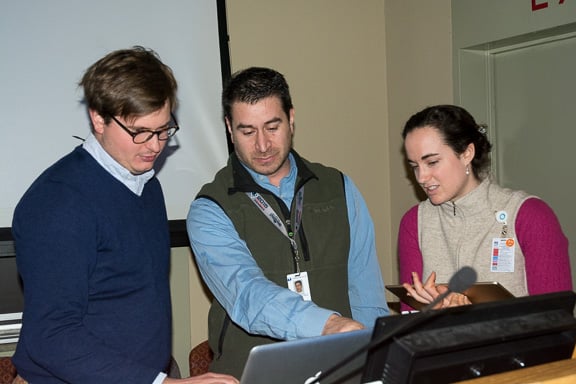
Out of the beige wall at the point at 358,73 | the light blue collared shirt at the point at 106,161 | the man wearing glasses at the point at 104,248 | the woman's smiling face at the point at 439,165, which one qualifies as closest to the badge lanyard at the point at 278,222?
the man wearing glasses at the point at 104,248

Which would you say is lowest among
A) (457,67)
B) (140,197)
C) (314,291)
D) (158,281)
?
(314,291)

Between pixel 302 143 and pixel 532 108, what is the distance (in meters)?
1.29

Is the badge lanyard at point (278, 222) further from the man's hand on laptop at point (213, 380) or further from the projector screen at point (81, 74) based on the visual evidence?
the projector screen at point (81, 74)

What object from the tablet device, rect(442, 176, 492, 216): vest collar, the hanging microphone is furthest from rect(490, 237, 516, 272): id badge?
the hanging microphone

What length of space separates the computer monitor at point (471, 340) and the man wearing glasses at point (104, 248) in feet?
1.46

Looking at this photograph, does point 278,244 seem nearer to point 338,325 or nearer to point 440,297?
point 338,325

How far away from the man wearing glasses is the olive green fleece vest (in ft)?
0.82

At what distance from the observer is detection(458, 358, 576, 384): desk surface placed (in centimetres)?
105

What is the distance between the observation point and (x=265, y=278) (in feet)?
5.77

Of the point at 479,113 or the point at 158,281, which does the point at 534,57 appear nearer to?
the point at 479,113

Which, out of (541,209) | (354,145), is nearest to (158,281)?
(541,209)

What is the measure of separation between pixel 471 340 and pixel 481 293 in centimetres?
78

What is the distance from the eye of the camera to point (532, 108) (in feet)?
11.5

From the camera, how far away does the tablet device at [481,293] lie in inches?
67.2
